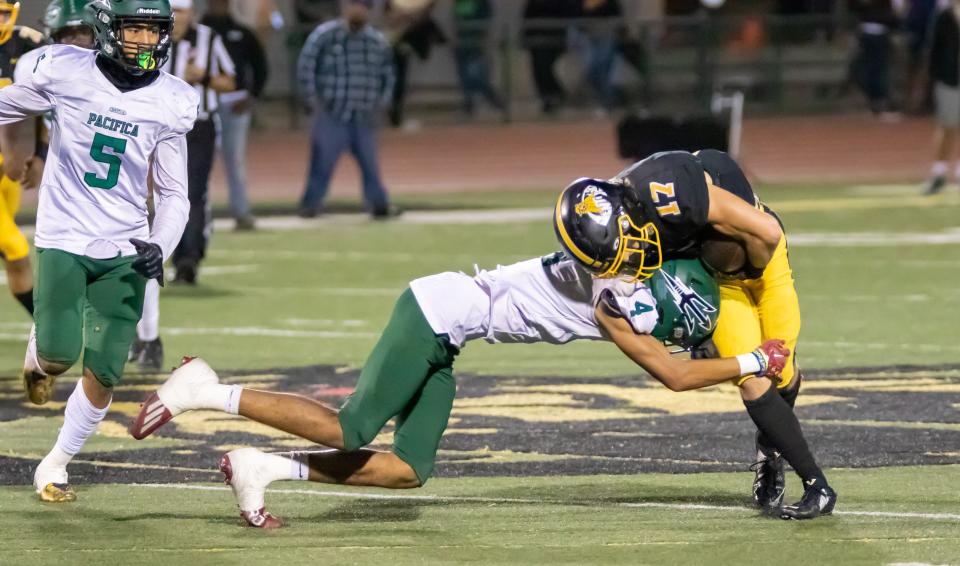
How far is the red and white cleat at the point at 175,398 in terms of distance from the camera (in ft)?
21.3

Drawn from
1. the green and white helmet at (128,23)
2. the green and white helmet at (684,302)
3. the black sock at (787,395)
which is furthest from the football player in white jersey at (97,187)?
the black sock at (787,395)

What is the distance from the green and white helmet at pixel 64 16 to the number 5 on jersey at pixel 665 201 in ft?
10.7

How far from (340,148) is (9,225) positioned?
825 cm

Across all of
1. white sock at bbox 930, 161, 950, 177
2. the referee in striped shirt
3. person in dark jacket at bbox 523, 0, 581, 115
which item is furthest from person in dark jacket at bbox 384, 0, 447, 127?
the referee in striped shirt

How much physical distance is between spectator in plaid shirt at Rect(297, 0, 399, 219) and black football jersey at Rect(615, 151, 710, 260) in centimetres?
1132

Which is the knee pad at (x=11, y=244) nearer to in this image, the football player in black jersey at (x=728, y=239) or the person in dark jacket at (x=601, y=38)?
the football player in black jersey at (x=728, y=239)

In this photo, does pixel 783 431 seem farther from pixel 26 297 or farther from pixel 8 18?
pixel 26 297

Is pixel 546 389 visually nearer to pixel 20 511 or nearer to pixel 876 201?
pixel 20 511

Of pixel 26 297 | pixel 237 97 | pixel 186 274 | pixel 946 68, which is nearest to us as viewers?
pixel 26 297

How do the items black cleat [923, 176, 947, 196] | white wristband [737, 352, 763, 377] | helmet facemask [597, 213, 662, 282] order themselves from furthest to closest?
black cleat [923, 176, 947, 196] → white wristband [737, 352, 763, 377] → helmet facemask [597, 213, 662, 282]

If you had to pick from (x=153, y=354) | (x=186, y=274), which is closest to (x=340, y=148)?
(x=186, y=274)

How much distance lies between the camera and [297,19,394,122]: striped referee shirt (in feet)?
57.7

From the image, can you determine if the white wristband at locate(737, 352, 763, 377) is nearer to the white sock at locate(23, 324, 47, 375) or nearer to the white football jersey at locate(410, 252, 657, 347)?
the white football jersey at locate(410, 252, 657, 347)

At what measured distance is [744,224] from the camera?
6.45 metres
